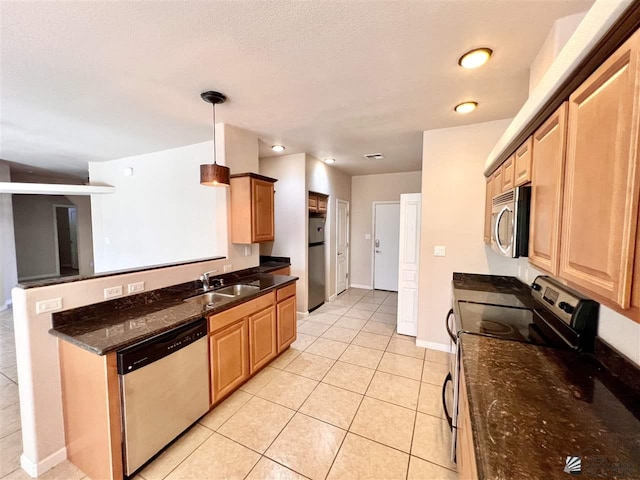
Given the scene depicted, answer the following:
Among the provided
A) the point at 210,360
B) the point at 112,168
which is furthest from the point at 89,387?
the point at 112,168

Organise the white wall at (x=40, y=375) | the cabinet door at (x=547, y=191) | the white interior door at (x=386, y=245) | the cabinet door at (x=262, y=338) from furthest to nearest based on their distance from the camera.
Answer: the white interior door at (x=386, y=245), the cabinet door at (x=262, y=338), the white wall at (x=40, y=375), the cabinet door at (x=547, y=191)

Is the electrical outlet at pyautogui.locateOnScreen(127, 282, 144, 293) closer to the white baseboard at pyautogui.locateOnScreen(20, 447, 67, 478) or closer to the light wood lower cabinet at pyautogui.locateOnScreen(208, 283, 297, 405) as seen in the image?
the light wood lower cabinet at pyautogui.locateOnScreen(208, 283, 297, 405)

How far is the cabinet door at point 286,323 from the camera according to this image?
117 inches

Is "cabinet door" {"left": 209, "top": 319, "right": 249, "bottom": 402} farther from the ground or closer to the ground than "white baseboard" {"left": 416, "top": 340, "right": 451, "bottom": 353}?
farther from the ground

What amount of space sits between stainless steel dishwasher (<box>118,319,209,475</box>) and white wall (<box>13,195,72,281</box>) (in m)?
7.16

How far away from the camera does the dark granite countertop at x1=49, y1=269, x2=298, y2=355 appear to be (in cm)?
156

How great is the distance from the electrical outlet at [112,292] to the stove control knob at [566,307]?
117 inches

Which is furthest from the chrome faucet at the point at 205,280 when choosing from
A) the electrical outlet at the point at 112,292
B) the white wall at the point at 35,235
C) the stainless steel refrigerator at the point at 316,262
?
the white wall at the point at 35,235

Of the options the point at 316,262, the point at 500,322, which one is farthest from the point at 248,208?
the point at 500,322

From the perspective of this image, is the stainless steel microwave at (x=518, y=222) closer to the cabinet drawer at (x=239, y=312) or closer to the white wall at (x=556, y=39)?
the white wall at (x=556, y=39)

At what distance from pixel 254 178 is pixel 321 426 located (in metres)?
2.46

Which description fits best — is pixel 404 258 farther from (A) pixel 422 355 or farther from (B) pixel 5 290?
(B) pixel 5 290

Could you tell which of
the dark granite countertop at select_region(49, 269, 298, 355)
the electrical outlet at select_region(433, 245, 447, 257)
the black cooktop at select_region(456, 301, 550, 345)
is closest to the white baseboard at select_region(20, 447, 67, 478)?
the dark granite countertop at select_region(49, 269, 298, 355)

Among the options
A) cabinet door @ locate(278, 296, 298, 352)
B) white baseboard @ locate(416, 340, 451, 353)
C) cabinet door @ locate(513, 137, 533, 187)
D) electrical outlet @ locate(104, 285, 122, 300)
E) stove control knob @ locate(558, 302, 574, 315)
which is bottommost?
white baseboard @ locate(416, 340, 451, 353)
